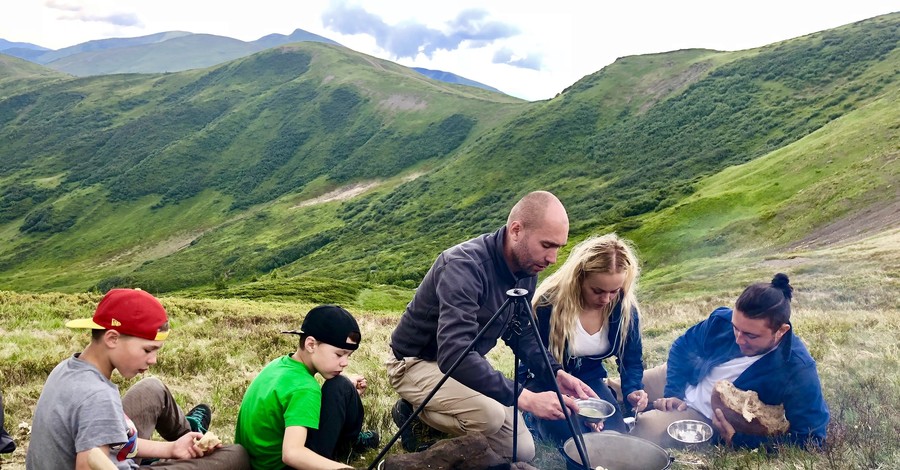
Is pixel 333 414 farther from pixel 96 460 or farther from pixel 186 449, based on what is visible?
pixel 96 460

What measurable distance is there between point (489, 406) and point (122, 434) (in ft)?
10.0

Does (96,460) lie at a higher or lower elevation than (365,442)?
higher

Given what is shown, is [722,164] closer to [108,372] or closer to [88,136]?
[108,372]

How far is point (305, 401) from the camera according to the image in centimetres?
449

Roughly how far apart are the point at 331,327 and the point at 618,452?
2.70 metres

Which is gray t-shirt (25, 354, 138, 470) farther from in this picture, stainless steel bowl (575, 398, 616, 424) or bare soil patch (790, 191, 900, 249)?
bare soil patch (790, 191, 900, 249)

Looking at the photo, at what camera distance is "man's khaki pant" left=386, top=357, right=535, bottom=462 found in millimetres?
5418

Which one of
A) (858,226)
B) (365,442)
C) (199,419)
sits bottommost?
(858,226)

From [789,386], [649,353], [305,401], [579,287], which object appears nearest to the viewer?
[305,401]

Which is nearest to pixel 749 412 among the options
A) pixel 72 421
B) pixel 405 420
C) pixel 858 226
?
pixel 405 420

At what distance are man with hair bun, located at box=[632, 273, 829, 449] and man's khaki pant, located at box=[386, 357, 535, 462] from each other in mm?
1530

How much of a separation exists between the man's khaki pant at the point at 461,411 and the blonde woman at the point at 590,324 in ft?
2.56

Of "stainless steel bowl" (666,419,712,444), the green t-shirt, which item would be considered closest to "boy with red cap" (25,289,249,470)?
the green t-shirt

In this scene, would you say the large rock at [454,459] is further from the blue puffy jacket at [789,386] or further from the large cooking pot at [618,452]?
the blue puffy jacket at [789,386]
